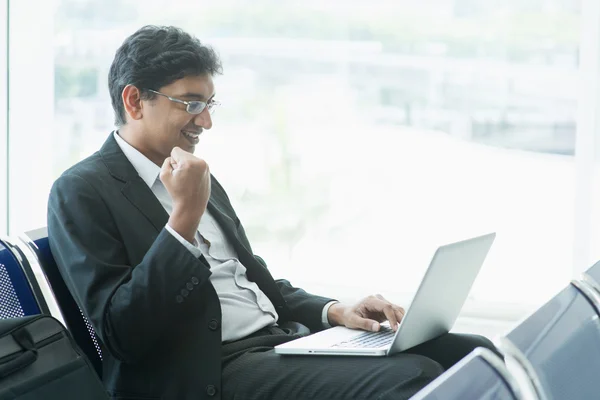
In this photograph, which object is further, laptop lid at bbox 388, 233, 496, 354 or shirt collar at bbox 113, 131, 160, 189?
shirt collar at bbox 113, 131, 160, 189

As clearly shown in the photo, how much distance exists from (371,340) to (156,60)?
837 mm

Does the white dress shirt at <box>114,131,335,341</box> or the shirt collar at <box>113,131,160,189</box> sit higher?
the shirt collar at <box>113,131,160,189</box>

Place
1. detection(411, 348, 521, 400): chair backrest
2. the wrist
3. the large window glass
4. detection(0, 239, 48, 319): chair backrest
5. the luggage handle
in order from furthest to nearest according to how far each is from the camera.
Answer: the large window glass < the wrist < detection(0, 239, 48, 319): chair backrest < the luggage handle < detection(411, 348, 521, 400): chair backrest

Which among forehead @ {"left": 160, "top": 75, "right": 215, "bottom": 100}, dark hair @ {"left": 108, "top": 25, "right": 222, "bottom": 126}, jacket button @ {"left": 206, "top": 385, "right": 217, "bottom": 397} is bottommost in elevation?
jacket button @ {"left": 206, "top": 385, "right": 217, "bottom": 397}

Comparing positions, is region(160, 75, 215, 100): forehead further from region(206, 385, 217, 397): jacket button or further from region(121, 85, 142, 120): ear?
region(206, 385, 217, 397): jacket button

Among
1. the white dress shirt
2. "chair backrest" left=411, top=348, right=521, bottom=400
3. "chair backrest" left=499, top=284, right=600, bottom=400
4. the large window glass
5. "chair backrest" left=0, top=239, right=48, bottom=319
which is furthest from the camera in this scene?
the large window glass

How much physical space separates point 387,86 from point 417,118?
7.4 inches

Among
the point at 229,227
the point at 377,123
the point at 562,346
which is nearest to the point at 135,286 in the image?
the point at 229,227

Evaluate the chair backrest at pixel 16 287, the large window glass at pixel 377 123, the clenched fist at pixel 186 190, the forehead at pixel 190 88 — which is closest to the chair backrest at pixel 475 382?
the clenched fist at pixel 186 190

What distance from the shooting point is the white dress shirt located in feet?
6.74

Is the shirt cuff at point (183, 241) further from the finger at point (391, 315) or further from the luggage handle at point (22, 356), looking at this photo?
the finger at point (391, 315)

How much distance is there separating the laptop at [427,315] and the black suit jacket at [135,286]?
20 cm

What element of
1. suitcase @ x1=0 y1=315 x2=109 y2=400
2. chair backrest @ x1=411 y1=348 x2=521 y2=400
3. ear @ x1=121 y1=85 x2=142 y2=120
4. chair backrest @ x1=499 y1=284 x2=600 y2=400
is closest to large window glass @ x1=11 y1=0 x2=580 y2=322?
ear @ x1=121 y1=85 x2=142 y2=120

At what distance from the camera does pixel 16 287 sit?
1899 mm
